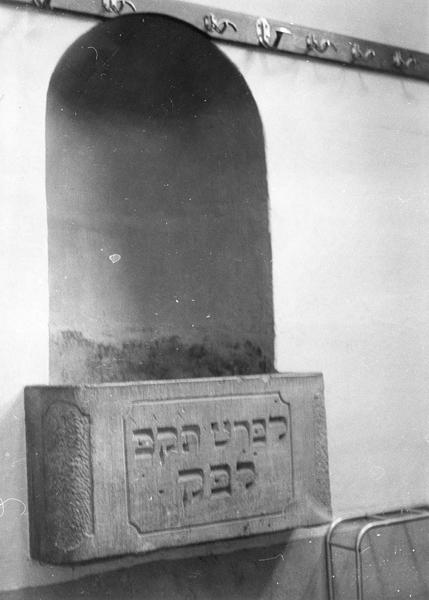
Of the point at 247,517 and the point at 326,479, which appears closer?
the point at 247,517

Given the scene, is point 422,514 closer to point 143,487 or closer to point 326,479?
point 326,479

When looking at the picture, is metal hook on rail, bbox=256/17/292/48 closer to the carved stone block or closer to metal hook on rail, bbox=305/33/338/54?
metal hook on rail, bbox=305/33/338/54

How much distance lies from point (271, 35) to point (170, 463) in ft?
4.98

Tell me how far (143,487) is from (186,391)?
1.00 ft

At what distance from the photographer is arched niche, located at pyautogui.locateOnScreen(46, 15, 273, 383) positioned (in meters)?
2.99

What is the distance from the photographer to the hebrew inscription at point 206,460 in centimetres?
260

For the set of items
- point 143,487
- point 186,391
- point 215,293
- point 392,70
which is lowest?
point 143,487

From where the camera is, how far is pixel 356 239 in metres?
3.43

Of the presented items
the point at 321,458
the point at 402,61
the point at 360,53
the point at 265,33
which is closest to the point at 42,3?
the point at 265,33

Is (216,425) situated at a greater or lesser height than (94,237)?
lesser

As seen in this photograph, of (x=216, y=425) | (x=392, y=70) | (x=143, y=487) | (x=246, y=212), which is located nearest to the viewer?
(x=143, y=487)

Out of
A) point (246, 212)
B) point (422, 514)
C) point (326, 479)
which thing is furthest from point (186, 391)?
point (422, 514)

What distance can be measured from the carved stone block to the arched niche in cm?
35

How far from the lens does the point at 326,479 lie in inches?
119
